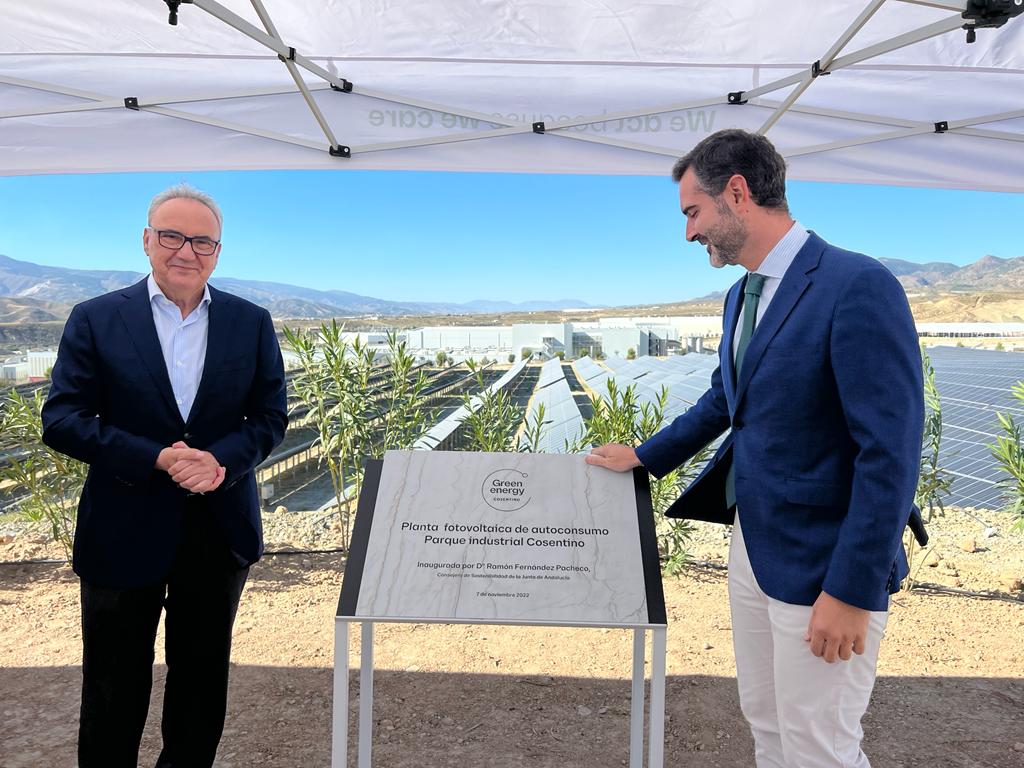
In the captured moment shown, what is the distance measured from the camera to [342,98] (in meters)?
3.16

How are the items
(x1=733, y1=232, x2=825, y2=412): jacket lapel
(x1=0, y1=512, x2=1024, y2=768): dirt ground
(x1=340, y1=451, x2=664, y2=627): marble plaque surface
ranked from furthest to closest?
(x1=0, y1=512, x2=1024, y2=768): dirt ground → (x1=340, y1=451, x2=664, y2=627): marble plaque surface → (x1=733, y1=232, x2=825, y2=412): jacket lapel

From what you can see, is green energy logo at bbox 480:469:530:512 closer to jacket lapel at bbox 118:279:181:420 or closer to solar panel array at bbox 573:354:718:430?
jacket lapel at bbox 118:279:181:420

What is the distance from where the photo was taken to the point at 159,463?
173 cm

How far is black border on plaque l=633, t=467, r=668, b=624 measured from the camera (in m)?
1.62

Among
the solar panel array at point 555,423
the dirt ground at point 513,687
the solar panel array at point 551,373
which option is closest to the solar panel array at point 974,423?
the dirt ground at point 513,687

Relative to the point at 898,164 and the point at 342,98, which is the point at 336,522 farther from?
the point at 898,164

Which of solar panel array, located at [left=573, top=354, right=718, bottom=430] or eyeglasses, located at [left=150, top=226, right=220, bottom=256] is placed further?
solar panel array, located at [left=573, top=354, right=718, bottom=430]

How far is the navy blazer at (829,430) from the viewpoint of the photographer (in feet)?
4.15

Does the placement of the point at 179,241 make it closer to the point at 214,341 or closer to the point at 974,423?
the point at 214,341

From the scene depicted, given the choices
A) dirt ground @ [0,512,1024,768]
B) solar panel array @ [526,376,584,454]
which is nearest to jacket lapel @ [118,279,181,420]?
dirt ground @ [0,512,1024,768]

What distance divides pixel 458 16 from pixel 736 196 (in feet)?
5.40

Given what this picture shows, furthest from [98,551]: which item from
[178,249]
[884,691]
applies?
[884,691]

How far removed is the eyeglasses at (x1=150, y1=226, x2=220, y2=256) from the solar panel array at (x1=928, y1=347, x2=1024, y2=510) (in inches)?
184

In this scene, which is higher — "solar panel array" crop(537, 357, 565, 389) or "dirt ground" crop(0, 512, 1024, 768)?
"solar panel array" crop(537, 357, 565, 389)
